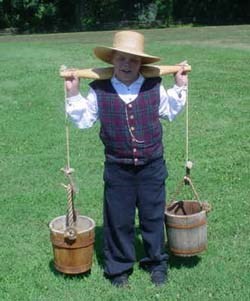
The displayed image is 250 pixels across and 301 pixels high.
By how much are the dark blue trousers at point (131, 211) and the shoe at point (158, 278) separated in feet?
0.16

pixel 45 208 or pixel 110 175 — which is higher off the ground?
pixel 110 175

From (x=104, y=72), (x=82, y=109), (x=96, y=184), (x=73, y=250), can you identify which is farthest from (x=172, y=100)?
(x=96, y=184)

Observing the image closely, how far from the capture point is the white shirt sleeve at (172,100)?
413 centimetres

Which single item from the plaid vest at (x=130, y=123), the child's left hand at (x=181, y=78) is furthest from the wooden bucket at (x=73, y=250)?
the child's left hand at (x=181, y=78)

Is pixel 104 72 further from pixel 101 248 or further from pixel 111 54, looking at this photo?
pixel 101 248

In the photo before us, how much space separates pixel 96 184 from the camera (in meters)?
6.31

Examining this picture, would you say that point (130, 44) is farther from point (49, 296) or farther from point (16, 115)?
point (16, 115)

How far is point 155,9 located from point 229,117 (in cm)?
3185

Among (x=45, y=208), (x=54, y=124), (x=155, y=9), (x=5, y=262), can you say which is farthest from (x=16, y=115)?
(x=155, y=9)

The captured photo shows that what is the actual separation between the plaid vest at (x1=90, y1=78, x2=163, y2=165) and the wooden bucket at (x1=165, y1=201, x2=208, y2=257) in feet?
1.42

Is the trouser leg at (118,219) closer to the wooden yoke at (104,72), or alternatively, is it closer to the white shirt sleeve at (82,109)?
the white shirt sleeve at (82,109)

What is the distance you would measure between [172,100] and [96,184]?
2.32m

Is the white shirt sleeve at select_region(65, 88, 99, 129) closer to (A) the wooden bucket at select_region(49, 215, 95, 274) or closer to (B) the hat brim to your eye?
(B) the hat brim

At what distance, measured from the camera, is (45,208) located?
5.66m
